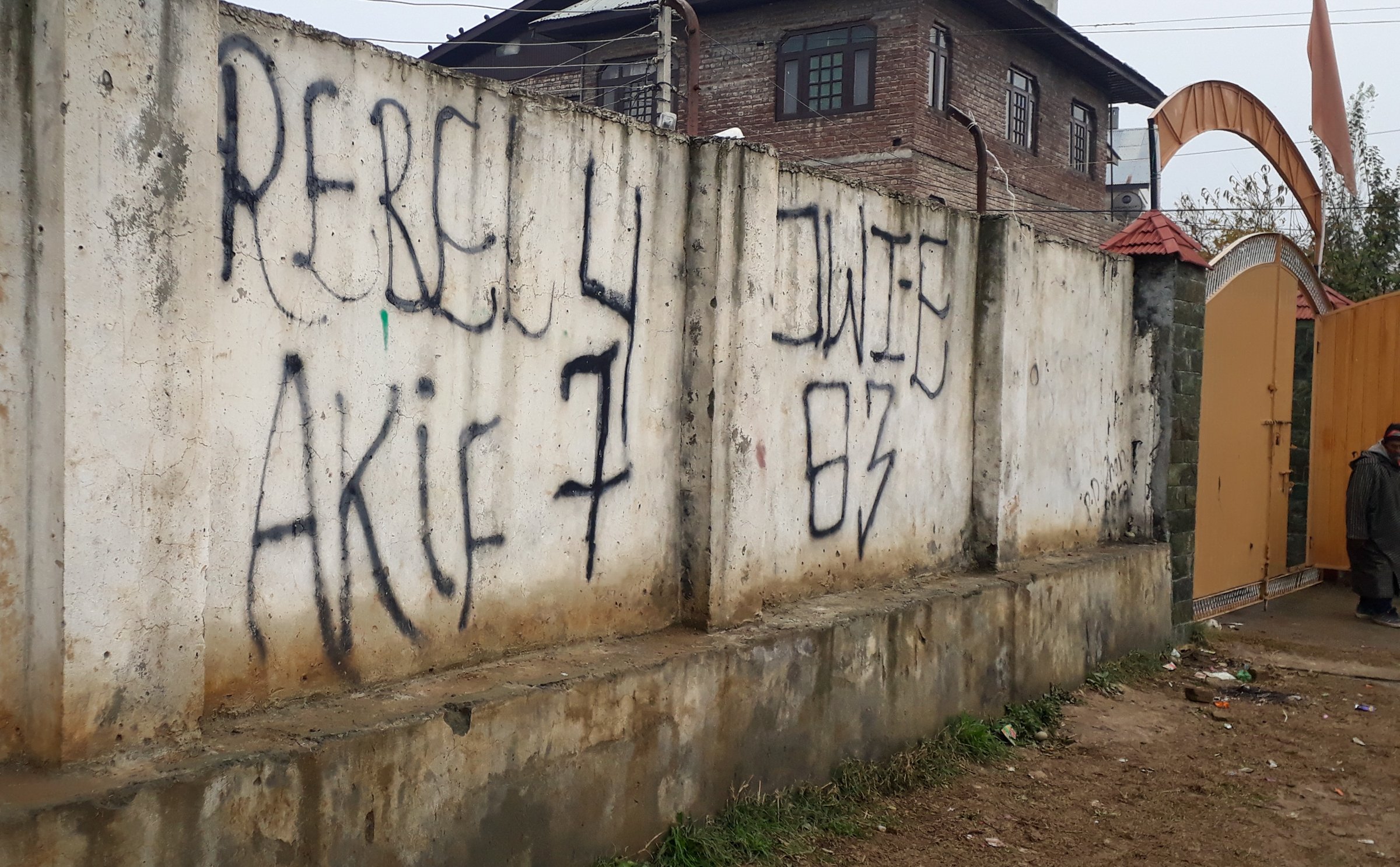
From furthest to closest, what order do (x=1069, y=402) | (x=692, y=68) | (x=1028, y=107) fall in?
(x=1028, y=107) → (x=1069, y=402) → (x=692, y=68)

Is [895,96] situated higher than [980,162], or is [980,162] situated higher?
[895,96]

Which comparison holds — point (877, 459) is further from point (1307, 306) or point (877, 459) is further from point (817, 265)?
point (1307, 306)

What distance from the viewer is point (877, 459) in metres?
5.12

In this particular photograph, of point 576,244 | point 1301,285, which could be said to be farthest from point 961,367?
point 1301,285

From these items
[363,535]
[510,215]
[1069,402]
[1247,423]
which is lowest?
[363,535]

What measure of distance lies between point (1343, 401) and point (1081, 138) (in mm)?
13085

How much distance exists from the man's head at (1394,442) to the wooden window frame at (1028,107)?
1148cm

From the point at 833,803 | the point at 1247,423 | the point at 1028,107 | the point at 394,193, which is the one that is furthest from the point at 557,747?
the point at 1028,107

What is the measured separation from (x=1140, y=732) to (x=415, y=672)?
389cm

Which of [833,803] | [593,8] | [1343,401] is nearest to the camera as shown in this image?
[833,803]

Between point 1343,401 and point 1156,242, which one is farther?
point 1343,401

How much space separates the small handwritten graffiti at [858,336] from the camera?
4680 mm

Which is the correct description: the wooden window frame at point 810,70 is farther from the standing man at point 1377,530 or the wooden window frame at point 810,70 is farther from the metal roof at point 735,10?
the standing man at point 1377,530

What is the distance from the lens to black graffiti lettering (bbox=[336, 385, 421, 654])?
10.1 feet
